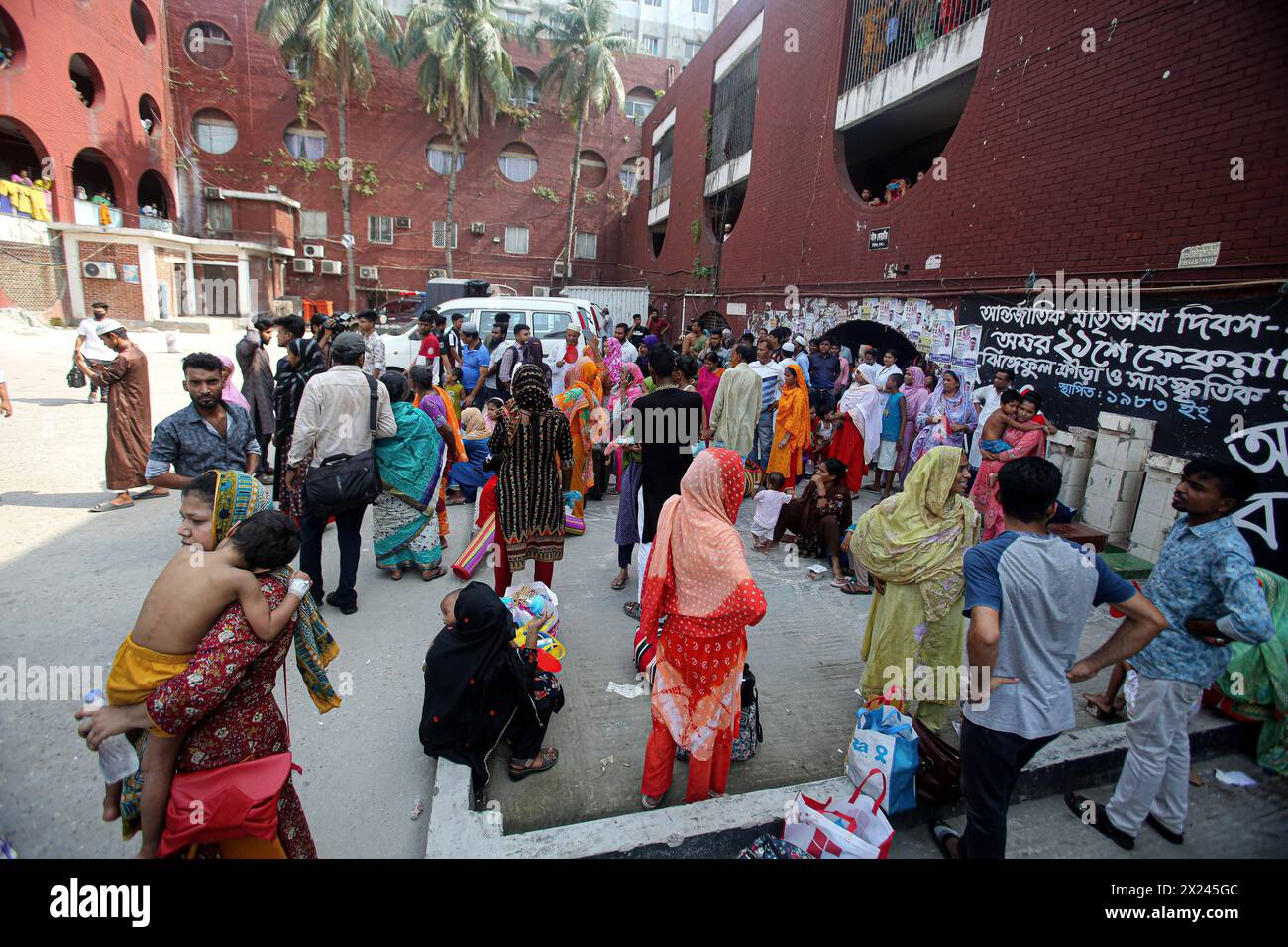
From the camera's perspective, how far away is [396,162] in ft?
91.5

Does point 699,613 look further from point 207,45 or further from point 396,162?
point 207,45

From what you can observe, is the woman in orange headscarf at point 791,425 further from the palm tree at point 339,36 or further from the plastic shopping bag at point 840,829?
the palm tree at point 339,36

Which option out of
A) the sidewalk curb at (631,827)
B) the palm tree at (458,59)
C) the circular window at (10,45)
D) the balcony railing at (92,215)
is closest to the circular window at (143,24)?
the circular window at (10,45)

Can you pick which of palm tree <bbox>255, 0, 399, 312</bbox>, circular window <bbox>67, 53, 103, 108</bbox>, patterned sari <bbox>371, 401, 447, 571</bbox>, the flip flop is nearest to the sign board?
patterned sari <bbox>371, 401, 447, 571</bbox>

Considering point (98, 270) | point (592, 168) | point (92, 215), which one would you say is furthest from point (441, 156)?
point (98, 270)

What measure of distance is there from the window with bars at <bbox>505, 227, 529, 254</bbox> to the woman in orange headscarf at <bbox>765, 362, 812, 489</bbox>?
2513 cm

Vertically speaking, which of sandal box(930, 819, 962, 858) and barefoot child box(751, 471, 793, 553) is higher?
barefoot child box(751, 471, 793, 553)

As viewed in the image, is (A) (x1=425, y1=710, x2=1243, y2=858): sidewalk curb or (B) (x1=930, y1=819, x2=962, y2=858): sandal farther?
(B) (x1=930, y1=819, x2=962, y2=858): sandal

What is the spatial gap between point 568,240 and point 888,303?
74.0ft

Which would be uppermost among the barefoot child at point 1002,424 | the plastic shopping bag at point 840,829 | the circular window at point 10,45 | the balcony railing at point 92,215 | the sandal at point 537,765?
the circular window at point 10,45

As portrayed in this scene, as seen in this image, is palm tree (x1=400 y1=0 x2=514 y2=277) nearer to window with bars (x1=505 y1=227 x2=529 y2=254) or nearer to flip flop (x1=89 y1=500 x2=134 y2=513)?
window with bars (x1=505 y1=227 x2=529 y2=254)

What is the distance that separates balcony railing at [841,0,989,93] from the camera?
8898 mm

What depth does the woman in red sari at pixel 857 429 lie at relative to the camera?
779cm

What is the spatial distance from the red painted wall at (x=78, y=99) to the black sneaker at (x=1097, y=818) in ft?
90.1
